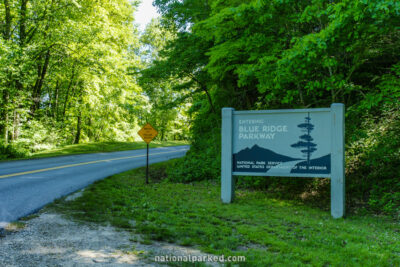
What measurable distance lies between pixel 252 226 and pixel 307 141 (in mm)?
2857

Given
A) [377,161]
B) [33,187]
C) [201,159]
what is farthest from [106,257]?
[201,159]

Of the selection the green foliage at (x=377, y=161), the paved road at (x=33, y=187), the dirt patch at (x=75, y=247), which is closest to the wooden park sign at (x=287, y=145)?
the green foliage at (x=377, y=161)

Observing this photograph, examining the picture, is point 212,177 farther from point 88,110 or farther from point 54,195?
point 88,110

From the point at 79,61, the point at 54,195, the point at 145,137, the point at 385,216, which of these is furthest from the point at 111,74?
the point at 385,216

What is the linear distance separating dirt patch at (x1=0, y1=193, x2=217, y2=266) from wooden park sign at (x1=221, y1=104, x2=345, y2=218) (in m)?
3.87

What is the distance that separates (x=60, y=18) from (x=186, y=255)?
2202cm

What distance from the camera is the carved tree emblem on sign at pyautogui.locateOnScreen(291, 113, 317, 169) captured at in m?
7.41

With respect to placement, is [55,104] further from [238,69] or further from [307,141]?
[307,141]

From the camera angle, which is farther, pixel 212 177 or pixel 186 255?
pixel 212 177

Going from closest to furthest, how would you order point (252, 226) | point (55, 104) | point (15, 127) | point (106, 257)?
point (106, 257)
point (252, 226)
point (15, 127)
point (55, 104)

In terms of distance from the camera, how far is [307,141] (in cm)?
747

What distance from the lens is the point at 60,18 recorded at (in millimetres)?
21484

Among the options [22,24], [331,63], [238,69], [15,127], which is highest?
[22,24]

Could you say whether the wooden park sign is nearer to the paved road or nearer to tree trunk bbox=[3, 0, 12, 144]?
the paved road
